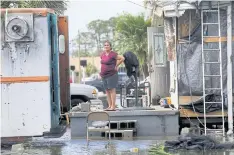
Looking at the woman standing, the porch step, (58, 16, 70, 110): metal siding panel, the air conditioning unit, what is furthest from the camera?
(58, 16, 70, 110): metal siding panel

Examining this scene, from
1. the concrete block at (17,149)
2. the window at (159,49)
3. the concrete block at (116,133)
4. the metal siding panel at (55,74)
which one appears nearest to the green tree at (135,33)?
the window at (159,49)

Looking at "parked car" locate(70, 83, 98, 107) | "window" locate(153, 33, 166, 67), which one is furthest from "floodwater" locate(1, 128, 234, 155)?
"parked car" locate(70, 83, 98, 107)

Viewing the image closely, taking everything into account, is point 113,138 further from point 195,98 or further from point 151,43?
point 151,43

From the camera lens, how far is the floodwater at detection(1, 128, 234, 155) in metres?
10.4

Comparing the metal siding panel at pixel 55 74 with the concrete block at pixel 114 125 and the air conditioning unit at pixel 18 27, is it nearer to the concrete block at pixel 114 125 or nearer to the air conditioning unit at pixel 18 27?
the air conditioning unit at pixel 18 27

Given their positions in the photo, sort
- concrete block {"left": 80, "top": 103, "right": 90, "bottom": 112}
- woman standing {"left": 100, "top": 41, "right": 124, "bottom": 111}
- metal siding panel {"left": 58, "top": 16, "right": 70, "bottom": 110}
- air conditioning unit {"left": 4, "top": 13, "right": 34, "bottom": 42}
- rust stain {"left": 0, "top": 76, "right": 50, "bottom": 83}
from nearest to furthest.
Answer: air conditioning unit {"left": 4, "top": 13, "right": 34, "bottom": 42} → rust stain {"left": 0, "top": 76, "right": 50, "bottom": 83} → concrete block {"left": 80, "top": 103, "right": 90, "bottom": 112} → woman standing {"left": 100, "top": 41, "right": 124, "bottom": 111} → metal siding panel {"left": 58, "top": 16, "right": 70, "bottom": 110}

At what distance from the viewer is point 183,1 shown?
40.2ft

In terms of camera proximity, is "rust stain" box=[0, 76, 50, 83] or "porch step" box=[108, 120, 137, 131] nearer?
"rust stain" box=[0, 76, 50, 83]

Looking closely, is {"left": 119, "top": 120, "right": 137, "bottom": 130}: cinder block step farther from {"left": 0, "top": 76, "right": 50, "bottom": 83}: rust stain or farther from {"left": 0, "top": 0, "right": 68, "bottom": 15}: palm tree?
{"left": 0, "top": 0, "right": 68, "bottom": 15}: palm tree

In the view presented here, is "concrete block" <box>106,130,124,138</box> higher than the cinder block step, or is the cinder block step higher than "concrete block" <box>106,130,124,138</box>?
the cinder block step

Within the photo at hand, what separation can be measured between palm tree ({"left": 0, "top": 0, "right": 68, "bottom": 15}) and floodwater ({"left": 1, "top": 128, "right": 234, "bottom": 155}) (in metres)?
6.03

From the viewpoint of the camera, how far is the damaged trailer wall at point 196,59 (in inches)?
496

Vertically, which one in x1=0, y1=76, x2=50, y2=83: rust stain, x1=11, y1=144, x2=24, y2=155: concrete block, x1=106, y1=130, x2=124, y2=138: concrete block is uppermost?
x1=0, y1=76, x2=50, y2=83: rust stain

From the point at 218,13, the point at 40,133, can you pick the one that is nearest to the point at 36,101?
the point at 40,133
